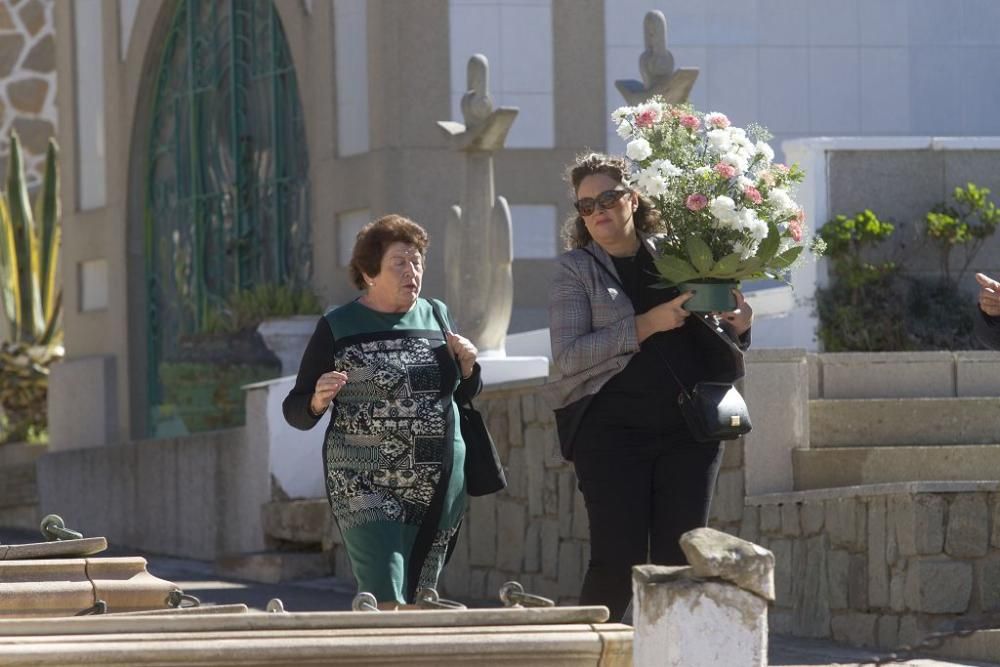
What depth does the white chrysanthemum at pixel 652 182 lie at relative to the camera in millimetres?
6652

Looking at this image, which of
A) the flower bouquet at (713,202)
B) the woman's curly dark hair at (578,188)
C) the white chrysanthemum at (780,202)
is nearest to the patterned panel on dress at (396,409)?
the woman's curly dark hair at (578,188)

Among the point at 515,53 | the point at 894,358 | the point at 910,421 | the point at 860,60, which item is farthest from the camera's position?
the point at 860,60

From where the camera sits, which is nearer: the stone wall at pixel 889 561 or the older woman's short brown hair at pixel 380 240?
the older woman's short brown hair at pixel 380 240

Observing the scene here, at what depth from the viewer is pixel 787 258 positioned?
22.0ft

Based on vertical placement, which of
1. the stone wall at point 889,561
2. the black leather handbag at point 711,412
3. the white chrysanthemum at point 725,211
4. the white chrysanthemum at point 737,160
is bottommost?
the stone wall at point 889,561

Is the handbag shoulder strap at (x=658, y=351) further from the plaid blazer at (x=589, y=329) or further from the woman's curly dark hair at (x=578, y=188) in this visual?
the woman's curly dark hair at (x=578, y=188)

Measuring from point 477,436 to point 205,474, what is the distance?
24.7ft

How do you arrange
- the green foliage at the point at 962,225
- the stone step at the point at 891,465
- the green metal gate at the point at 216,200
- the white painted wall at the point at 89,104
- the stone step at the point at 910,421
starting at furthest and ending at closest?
the white painted wall at the point at 89,104
the green metal gate at the point at 216,200
the green foliage at the point at 962,225
the stone step at the point at 910,421
the stone step at the point at 891,465

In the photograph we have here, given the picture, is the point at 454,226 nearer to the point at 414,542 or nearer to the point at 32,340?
the point at 414,542

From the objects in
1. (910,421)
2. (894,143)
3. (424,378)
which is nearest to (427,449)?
(424,378)

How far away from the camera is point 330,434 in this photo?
6805mm

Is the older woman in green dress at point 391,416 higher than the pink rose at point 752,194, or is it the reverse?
the pink rose at point 752,194

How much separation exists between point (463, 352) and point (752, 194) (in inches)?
39.4

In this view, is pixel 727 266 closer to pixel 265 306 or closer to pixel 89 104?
pixel 265 306
